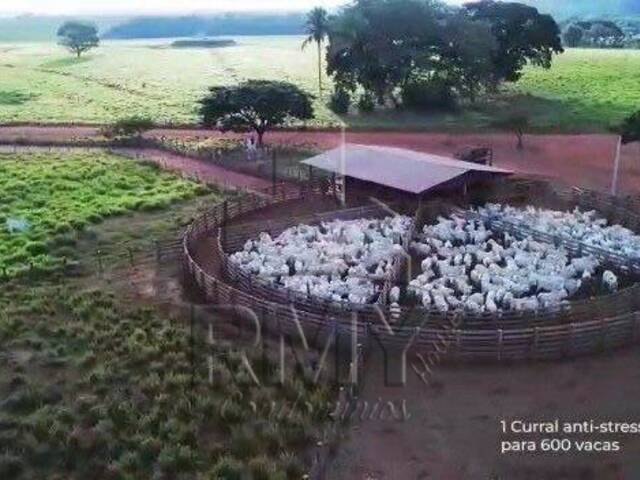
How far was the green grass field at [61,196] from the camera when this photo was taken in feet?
86.5

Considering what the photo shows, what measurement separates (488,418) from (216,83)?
68.0m

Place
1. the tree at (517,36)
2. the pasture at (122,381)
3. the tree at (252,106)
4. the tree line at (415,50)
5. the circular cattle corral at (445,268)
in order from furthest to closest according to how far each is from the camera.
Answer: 1. the tree at (517,36)
2. the tree line at (415,50)
3. the tree at (252,106)
4. the circular cattle corral at (445,268)
5. the pasture at (122,381)

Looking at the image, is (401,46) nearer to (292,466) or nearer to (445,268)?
(445,268)

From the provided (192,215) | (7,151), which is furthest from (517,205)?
(7,151)

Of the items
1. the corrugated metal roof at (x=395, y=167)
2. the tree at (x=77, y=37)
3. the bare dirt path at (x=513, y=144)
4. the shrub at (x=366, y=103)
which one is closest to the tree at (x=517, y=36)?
the shrub at (x=366, y=103)

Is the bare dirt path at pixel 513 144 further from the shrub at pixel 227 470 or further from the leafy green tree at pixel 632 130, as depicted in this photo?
the shrub at pixel 227 470

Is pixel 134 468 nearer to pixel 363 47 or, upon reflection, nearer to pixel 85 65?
pixel 363 47

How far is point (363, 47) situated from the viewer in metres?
53.6

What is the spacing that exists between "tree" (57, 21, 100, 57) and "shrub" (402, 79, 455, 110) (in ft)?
208

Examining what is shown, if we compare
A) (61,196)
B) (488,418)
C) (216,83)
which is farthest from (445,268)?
(216,83)

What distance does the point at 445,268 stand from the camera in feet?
74.4

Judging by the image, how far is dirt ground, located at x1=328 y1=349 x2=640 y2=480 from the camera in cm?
1395

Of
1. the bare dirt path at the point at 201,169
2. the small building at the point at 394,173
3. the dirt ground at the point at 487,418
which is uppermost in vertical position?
the small building at the point at 394,173

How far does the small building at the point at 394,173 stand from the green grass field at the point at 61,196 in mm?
7144
